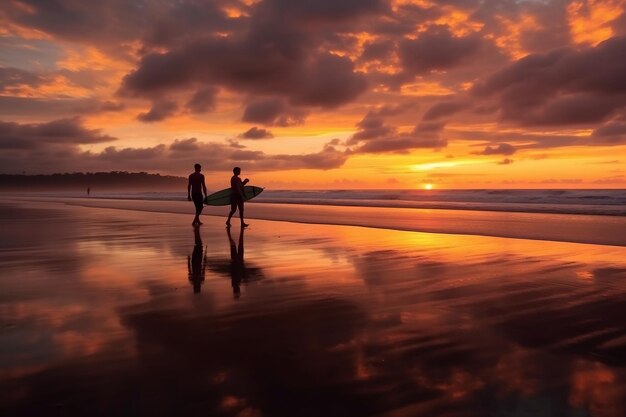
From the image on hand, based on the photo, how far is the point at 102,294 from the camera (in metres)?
6.27

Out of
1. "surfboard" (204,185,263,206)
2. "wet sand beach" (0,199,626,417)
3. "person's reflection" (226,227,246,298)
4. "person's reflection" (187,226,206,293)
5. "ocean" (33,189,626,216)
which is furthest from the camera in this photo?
"ocean" (33,189,626,216)

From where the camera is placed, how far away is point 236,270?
323 inches

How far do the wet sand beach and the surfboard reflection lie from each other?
4 cm

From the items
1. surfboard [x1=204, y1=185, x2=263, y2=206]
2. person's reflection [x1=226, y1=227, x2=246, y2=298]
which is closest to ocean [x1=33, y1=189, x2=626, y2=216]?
surfboard [x1=204, y1=185, x2=263, y2=206]

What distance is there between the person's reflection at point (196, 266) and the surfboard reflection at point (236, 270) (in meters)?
0.20

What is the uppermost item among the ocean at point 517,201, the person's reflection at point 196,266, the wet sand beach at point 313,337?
the ocean at point 517,201

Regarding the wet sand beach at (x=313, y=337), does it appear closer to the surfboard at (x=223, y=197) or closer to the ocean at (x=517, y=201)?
the surfboard at (x=223, y=197)

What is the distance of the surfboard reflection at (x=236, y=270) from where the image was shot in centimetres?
714

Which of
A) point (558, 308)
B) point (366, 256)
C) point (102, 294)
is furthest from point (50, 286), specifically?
point (558, 308)

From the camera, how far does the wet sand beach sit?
3.16 meters

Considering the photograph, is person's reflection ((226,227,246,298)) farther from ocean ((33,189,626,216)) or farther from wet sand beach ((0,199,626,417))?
ocean ((33,189,626,216))

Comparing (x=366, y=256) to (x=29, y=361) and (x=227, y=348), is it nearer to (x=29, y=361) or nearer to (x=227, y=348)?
(x=227, y=348)

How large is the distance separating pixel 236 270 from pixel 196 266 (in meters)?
0.93

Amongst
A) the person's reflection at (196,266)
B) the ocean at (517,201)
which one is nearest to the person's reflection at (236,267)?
the person's reflection at (196,266)
